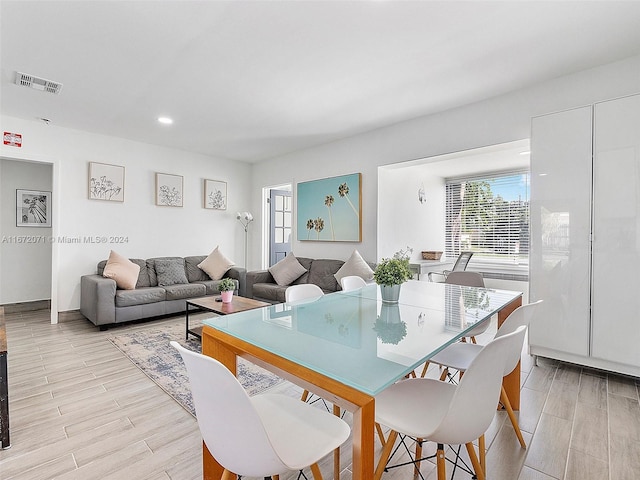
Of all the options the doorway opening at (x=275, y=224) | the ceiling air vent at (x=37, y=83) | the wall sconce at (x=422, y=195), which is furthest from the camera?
the doorway opening at (x=275, y=224)

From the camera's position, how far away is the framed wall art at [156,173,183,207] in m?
5.13

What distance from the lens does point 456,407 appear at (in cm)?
103

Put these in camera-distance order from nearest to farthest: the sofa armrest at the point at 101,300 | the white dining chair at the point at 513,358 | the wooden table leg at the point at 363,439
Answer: the wooden table leg at the point at 363,439
the white dining chair at the point at 513,358
the sofa armrest at the point at 101,300

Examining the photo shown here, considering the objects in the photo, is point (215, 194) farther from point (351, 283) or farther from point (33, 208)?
point (351, 283)

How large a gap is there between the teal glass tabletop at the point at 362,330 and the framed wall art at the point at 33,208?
536cm

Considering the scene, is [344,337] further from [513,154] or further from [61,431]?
[513,154]

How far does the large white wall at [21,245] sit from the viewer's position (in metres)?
4.70

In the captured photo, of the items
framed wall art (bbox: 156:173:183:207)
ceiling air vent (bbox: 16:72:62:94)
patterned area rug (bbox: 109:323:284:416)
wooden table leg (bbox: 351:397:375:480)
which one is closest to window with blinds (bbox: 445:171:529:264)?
patterned area rug (bbox: 109:323:284:416)

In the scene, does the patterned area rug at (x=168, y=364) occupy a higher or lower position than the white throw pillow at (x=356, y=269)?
lower

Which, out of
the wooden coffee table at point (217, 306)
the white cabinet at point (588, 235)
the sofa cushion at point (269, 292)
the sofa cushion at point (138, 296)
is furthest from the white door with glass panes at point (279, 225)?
the white cabinet at point (588, 235)

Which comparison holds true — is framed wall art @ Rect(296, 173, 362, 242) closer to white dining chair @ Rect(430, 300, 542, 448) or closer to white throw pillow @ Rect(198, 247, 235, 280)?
white throw pillow @ Rect(198, 247, 235, 280)

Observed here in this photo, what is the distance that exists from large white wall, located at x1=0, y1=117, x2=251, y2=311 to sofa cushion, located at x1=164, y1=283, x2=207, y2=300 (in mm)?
998

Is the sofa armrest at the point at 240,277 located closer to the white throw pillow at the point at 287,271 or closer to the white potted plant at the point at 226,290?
the white throw pillow at the point at 287,271

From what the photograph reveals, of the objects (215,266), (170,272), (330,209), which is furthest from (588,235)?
(170,272)
